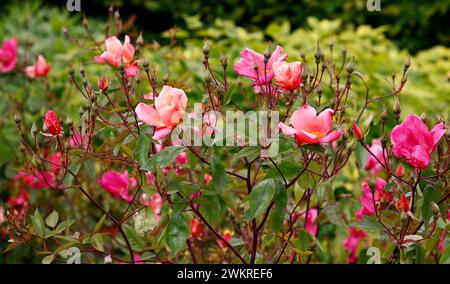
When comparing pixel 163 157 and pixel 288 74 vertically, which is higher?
pixel 288 74

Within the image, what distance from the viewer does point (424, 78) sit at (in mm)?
3828

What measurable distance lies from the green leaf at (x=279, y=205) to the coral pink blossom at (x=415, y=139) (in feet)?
0.74

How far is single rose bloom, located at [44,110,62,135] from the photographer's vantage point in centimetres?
137

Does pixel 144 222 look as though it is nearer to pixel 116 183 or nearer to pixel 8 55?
pixel 116 183

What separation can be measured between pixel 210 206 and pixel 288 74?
0.31 meters

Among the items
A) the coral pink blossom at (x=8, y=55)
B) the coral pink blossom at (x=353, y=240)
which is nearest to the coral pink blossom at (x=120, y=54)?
the coral pink blossom at (x=353, y=240)

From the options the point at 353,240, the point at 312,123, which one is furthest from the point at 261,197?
the point at 353,240

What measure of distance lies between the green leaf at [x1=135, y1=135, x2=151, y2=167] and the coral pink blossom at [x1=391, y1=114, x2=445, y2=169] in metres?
0.46

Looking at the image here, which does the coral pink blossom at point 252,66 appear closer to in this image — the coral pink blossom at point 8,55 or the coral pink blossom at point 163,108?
the coral pink blossom at point 163,108

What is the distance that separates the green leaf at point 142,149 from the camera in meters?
1.36

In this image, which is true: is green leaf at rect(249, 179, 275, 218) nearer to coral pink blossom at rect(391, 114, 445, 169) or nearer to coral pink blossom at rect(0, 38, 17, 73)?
coral pink blossom at rect(391, 114, 445, 169)

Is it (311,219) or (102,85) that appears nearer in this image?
→ (102,85)

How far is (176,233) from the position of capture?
1382 mm
